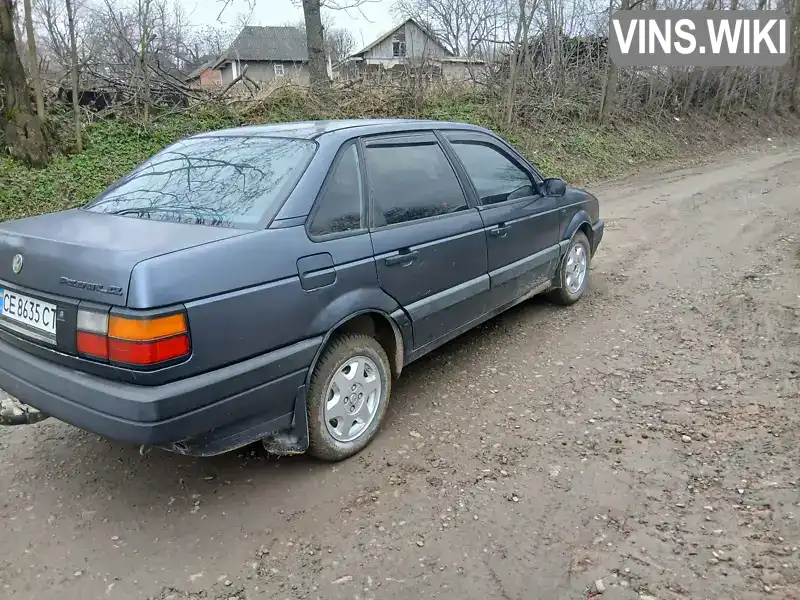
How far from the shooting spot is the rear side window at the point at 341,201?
311 centimetres

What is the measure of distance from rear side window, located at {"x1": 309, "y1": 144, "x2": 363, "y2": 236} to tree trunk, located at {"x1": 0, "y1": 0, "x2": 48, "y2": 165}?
7.61 m

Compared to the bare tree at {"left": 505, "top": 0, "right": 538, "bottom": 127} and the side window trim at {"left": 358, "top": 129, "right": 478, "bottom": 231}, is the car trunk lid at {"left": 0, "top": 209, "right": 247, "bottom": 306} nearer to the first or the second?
the side window trim at {"left": 358, "top": 129, "right": 478, "bottom": 231}

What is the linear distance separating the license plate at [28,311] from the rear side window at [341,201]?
121 cm

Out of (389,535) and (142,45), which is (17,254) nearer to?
(389,535)

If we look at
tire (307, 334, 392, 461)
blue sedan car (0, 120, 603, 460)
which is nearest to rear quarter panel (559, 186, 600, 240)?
blue sedan car (0, 120, 603, 460)

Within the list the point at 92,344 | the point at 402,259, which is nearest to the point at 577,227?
the point at 402,259

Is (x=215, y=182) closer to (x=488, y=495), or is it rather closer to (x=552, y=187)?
(x=488, y=495)

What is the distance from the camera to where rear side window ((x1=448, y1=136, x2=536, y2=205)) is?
430 cm

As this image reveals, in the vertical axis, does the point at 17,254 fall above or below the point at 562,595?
above

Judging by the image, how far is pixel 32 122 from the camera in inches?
356

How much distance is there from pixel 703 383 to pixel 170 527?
330 cm

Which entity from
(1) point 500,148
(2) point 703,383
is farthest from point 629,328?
(1) point 500,148

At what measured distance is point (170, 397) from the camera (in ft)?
8.09

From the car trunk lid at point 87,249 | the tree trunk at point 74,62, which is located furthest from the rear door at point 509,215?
the tree trunk at point 74,62
